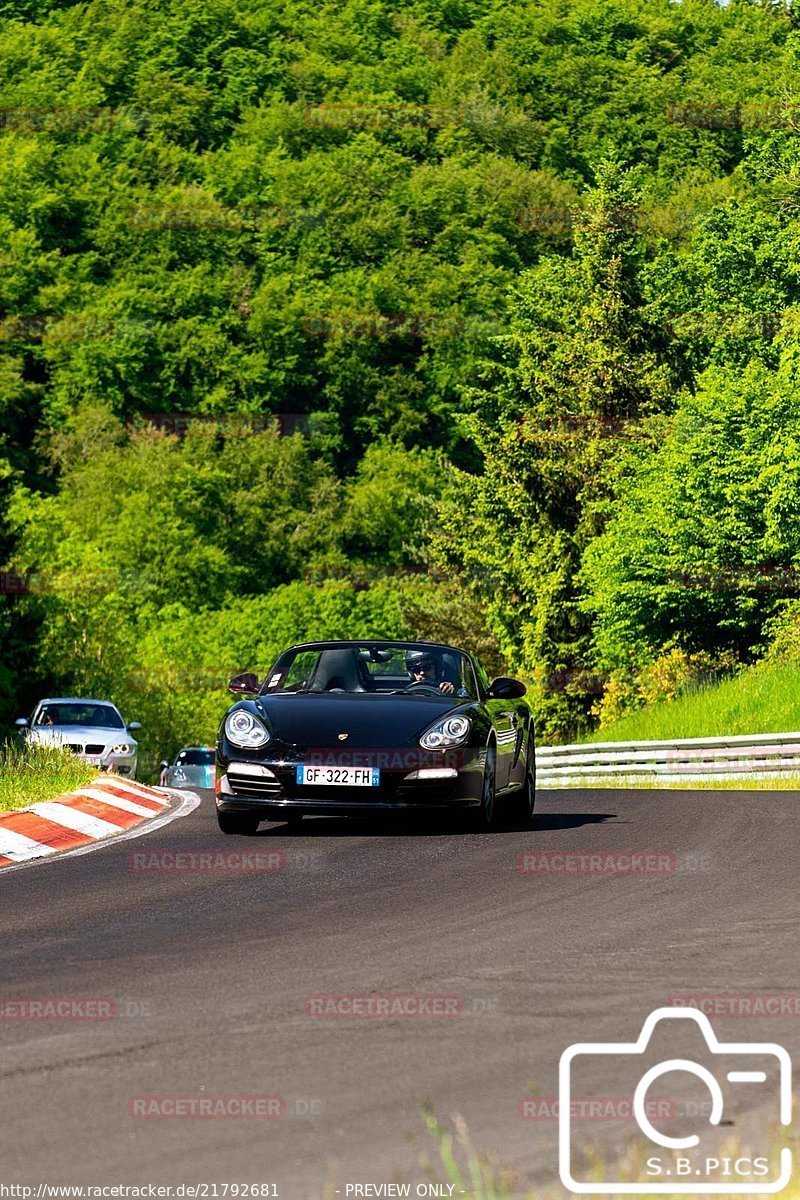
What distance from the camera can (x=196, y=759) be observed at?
57.4m

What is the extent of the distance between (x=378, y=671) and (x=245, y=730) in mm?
1946

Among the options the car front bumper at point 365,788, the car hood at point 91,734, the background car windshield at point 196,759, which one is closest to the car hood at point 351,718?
the car front bumper at point 365,788

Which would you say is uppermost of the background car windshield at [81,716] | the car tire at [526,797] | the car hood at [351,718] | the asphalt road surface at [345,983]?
the asphalt road surface at [345,983]

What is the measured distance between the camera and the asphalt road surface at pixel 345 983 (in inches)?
205

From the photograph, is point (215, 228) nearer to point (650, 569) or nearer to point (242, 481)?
point (242, 481)

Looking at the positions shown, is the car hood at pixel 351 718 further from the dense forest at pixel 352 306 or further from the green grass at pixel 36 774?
the dense forest at pixel 352 306

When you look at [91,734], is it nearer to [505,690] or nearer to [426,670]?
[426,670]

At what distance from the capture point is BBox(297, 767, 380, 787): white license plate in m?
14.3

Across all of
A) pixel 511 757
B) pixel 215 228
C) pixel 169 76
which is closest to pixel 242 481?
pixel 215 228

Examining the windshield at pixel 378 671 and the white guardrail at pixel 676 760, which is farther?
the white guardrail at pixel 676 760

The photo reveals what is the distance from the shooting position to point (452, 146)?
4906 inches
